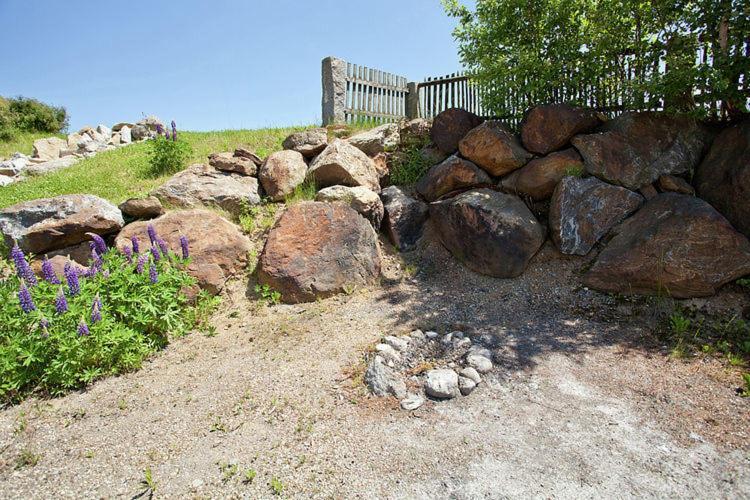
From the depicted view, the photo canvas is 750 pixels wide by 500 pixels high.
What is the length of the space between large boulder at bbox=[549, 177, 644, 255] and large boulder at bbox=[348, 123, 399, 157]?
326 cm

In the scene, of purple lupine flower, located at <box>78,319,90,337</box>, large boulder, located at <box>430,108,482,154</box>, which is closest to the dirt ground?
purple lupine flower, located at <box>78,319,90,337</box>

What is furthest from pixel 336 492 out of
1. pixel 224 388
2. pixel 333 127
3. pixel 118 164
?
pixel 118 164

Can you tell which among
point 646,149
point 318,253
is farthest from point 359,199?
point 646,149

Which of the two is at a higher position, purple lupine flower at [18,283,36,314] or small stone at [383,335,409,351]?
purple lupine flower at [18,283,36,314]

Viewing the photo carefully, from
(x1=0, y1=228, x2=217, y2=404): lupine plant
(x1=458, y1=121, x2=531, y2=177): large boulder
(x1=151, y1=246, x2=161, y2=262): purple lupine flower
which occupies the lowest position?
(x1=0, y1=228, x2=217, y2=404): lupine plant

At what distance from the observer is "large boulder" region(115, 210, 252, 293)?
5.38 m

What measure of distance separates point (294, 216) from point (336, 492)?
3821 mm

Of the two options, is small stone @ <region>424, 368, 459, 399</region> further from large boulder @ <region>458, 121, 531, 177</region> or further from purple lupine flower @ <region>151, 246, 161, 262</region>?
large boulder @ <region>458, 121, 531, 177</region>

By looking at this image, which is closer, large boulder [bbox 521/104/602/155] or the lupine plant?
the lupine plant

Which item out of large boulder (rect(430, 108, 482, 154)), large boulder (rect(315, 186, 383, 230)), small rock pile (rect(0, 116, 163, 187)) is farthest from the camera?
small rock pile (rect(0, 116, 163, 187))

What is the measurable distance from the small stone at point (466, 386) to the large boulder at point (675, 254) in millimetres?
2595

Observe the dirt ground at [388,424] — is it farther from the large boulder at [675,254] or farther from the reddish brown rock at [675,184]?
the reddish brown rock at [675,184]

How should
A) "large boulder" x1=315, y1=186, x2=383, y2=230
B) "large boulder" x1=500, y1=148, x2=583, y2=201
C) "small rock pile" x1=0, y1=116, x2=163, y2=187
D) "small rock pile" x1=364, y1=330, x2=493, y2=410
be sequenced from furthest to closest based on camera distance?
"small rock pile" x1=0, y1=116, x2=163, y2=187, "large boulder" x1=315, y1=186, x2=383, y2=230, "large boulder" x1=500, y1=148, x2=583, y2=201, "small rock pile" x1=364, y1=330, x2=493, y2=410

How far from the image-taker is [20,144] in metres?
16.1
